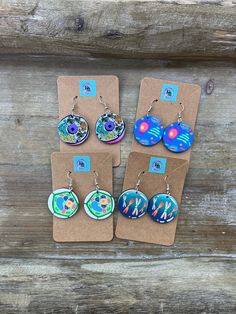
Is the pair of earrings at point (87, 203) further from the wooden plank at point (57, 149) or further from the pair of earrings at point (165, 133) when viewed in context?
the pair of earrings at point (165, 133)

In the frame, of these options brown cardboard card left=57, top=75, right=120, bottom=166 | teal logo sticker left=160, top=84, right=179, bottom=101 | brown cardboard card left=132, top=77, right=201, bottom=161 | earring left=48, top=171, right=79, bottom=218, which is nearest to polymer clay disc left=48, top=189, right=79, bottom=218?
earring left=48, top=171, right=79, bottom=218

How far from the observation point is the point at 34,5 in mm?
819

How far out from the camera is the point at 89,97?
938 millimetres

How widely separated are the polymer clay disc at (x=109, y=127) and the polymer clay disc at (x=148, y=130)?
1.6 inches

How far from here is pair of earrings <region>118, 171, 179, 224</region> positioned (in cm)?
92

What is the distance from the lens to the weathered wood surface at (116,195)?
3.02 feet

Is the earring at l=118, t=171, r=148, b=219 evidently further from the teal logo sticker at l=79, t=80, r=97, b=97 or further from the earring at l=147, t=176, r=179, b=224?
the teal logo sticker at l=79, t=80, r=97, b=97

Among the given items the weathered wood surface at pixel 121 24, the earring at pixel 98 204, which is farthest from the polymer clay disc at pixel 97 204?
the weathered wood surface at pixel 121 24

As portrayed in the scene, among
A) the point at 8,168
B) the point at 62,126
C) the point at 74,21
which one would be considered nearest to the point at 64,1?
the point at 74,21

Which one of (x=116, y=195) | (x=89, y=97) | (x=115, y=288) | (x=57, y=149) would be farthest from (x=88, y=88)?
(x=115, y=288)

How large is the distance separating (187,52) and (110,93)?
0.21 m

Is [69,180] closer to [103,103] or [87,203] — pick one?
[87,203]

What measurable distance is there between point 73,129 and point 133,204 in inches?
9.5

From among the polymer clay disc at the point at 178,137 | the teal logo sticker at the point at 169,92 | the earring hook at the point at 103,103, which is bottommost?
the polymer clay disc at the point at 178,137
